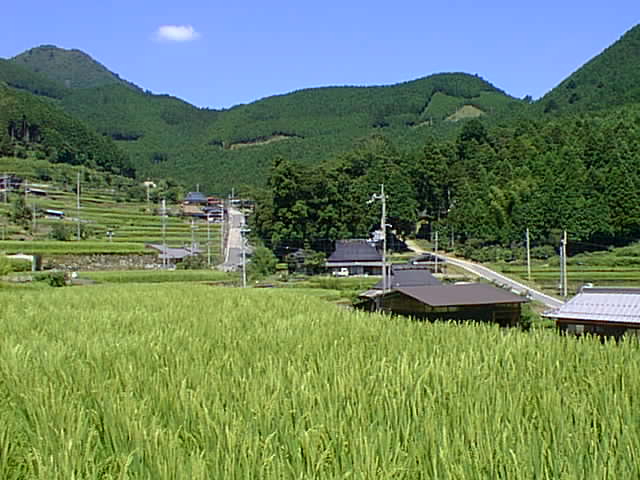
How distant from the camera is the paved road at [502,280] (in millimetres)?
21391

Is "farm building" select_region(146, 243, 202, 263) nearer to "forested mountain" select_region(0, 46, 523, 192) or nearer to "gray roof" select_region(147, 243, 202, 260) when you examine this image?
"gray roof" select_region(147, 243, 202, 260)

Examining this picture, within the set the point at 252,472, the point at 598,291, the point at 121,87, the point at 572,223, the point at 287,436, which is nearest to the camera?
the point at 252,472

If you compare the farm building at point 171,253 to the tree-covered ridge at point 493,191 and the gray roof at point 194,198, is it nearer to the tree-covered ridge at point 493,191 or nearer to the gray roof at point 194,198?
the tree-covered ridge at point 493,191

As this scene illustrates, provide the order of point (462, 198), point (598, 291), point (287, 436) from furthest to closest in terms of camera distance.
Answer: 1. point (462, 198)
2. point (598, 291)
3. point (287, 436)

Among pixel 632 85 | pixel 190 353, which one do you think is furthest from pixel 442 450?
pixel 632 85

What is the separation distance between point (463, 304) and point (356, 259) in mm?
21789

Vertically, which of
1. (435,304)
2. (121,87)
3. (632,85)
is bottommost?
(435,304)

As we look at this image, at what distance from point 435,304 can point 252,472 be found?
895 cm

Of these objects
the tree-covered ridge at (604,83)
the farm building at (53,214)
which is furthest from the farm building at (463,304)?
the tree-covered ridge at (604,83)

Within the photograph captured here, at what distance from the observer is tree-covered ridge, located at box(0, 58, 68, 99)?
135m

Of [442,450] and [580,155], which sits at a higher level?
[580,155]

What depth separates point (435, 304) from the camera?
1078cm

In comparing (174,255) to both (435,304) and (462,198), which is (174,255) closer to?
(462,198)

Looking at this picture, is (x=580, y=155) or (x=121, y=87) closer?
(x=580, y=155)
